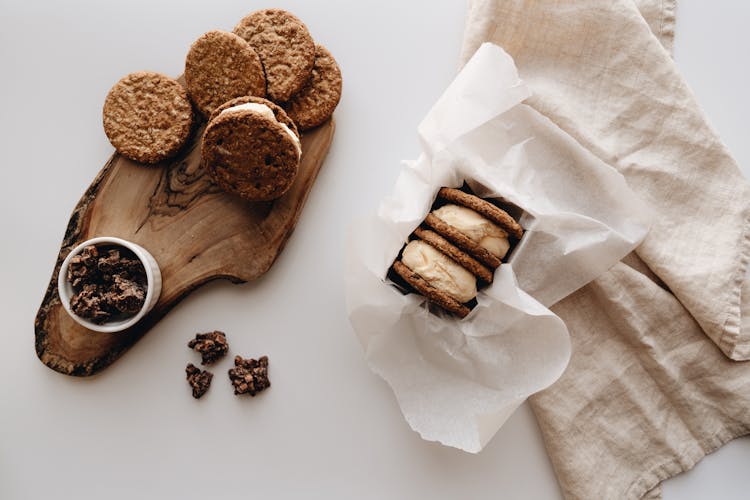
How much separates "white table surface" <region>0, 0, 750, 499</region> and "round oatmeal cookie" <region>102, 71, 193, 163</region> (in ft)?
0.33

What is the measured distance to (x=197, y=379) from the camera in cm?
114

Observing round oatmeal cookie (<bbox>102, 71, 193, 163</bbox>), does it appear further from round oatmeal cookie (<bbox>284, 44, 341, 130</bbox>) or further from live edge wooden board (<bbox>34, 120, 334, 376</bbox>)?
round oatmeal cookie (<bbox>284, 44, 341, 130</bbox>)

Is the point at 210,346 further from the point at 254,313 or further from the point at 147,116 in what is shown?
the point at 147,116

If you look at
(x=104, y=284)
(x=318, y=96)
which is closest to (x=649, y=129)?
(x=318, y=96)

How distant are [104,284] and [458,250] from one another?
2.18 ft

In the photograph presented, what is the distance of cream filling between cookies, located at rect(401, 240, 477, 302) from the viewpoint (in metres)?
0.94

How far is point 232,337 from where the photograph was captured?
116cm

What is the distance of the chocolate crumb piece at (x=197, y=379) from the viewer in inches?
44.7

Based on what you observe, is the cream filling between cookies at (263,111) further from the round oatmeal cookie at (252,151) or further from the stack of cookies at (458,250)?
the stack of cookies at (458,250)

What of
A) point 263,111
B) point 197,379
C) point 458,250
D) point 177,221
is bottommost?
point 197,379

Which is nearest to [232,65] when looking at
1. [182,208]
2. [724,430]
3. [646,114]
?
[182,208]

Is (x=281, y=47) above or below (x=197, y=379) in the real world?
above

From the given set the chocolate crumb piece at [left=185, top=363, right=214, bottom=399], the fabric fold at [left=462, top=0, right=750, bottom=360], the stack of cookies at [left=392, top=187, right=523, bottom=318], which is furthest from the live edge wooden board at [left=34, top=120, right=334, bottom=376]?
the fabric fold at [left=462, top=0, right=750, bottom=360]

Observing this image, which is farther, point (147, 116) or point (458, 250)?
point (147, 116)
